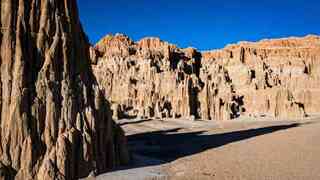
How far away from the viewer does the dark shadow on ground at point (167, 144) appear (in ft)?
91.2

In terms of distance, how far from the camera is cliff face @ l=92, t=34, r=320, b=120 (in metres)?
72.4

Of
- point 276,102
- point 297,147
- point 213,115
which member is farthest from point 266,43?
point 297,147

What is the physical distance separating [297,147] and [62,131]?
17561 mm

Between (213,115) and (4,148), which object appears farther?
(213,115)

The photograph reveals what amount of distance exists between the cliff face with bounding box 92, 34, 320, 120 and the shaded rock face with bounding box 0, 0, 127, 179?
3821cm

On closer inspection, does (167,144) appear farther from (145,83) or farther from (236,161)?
(145,83)

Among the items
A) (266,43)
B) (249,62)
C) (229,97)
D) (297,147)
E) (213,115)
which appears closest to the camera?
(297,147)

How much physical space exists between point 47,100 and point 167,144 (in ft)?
66.8

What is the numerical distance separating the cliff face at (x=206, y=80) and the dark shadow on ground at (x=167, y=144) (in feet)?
49.3

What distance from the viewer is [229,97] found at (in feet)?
266

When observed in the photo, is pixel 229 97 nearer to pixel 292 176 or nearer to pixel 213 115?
pixel 213 115

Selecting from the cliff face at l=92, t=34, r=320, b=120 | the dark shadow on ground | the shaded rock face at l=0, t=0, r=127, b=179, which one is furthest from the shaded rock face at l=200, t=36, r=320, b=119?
the shaded rock face at l=0, t=0, r=127, b=179

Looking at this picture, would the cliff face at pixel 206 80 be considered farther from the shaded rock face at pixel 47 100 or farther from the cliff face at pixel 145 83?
the shaded rock face at pixel 47 100

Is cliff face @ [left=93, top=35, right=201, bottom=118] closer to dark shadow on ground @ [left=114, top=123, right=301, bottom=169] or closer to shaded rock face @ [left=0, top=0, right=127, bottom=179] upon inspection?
dark shadow on ground @ [left=114, top=123, right=301, bottom=169]
